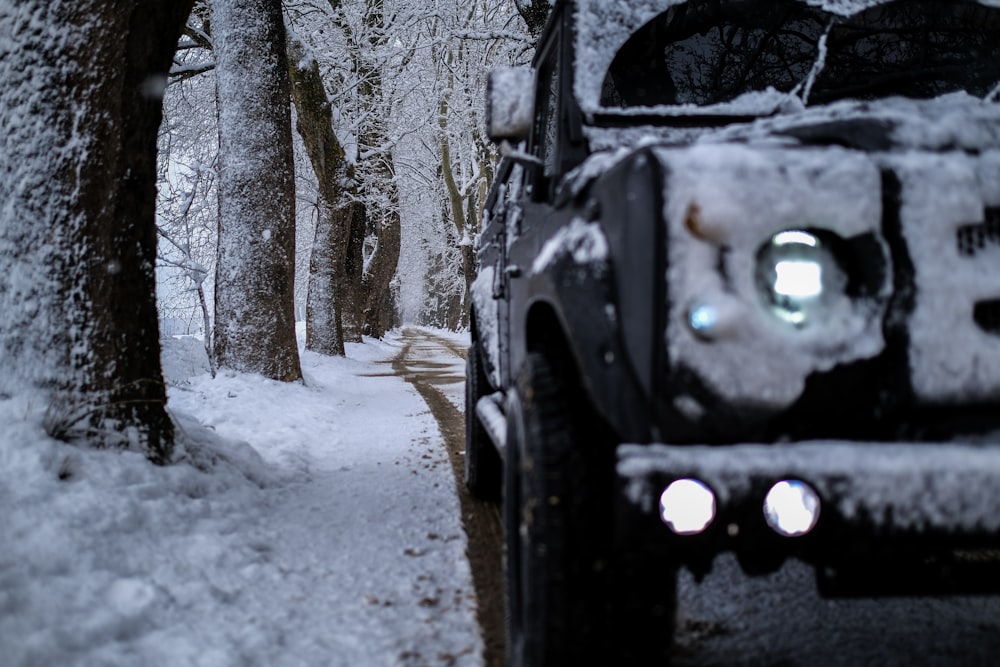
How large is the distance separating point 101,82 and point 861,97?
3.53 m

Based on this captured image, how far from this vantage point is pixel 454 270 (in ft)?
123

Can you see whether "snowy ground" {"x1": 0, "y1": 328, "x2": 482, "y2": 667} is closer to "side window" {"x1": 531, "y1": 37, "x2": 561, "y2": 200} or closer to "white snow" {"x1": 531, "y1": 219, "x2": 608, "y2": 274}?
"white snow" {"x1": 531, "y1": 219, "x2": 608, "y2": 274}

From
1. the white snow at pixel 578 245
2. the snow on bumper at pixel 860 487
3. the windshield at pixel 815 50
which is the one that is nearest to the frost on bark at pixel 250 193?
the windshield at pixel 815 50

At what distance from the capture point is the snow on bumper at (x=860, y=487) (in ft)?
4.78

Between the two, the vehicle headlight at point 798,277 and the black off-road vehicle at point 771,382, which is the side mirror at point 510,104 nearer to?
the black off-road vehicle at point 771,382

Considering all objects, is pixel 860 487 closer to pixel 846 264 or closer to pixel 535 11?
pixel 846 264

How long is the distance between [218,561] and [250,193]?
244 inches

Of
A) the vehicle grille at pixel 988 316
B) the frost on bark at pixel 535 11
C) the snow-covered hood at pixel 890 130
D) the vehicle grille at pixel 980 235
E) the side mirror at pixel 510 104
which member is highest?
the frost on bark at pixel 535 11

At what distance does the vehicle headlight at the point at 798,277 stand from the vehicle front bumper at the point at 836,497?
11.4 inches

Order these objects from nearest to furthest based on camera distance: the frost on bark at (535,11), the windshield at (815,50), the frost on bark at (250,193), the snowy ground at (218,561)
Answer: the snowy ground at (218,561) < the windshield at (815,50) < the frost on bark at (250,193) < the frost on bark at (535,11)

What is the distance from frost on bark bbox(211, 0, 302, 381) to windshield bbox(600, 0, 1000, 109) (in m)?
6.45

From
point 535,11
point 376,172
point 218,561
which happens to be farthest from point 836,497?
point 376,172

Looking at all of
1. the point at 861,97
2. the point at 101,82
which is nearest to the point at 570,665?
the point at 861,97

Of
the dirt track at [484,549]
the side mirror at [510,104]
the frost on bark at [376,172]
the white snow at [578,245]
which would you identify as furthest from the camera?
the frost on bark at [376,172]
